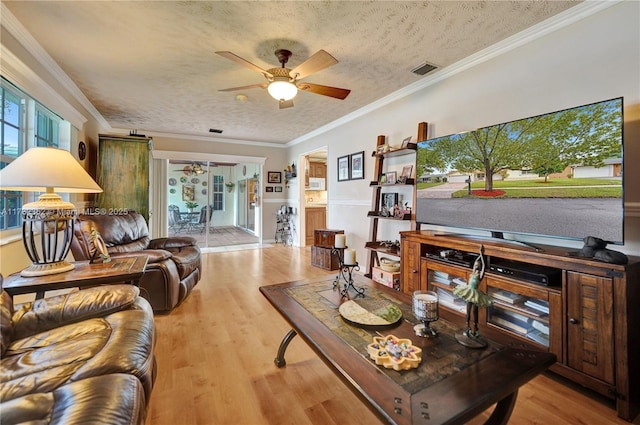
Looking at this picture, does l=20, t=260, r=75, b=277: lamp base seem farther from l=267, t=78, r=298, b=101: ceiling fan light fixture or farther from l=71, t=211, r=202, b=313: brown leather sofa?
l=267, t=78, r=298, b=101: ceiling fan light fixture

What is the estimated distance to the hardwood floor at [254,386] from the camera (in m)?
1.49

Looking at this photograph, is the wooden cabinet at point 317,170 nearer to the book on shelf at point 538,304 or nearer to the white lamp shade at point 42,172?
the white lamp shade at point 42,172

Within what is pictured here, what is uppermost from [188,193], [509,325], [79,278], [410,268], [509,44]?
[509,44]

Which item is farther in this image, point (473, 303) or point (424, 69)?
point (424, 69)

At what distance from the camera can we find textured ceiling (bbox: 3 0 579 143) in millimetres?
2016

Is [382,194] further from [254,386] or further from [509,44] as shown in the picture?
[254,386]

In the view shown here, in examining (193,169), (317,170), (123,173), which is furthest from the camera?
(317,170)

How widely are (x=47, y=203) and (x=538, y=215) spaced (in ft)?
11.3

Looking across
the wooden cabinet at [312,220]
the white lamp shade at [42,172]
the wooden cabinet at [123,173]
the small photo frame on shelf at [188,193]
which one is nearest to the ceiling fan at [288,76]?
the white lamp shade at [42,172]

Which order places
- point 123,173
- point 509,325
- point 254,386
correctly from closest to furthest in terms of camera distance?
point 254,386
point 509,325
point 123,173

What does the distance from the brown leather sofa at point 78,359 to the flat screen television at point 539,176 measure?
8.36ft

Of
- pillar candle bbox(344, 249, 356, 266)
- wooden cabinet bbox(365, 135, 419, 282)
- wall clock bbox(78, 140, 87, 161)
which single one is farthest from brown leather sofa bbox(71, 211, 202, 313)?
wooden cabinet bbox(365, 135, 419, 282)

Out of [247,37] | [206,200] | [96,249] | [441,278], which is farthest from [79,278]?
[206,200]

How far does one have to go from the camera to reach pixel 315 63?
220cm
